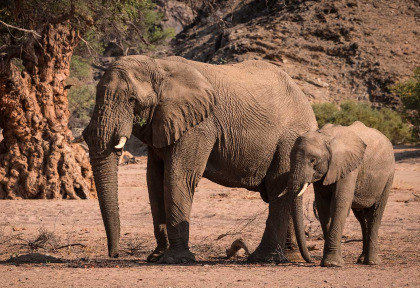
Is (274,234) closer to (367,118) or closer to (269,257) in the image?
(269,257)

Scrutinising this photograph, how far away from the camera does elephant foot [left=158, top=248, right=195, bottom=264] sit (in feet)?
26.9

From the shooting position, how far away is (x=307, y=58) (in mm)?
41031

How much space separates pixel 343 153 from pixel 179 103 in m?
1.88

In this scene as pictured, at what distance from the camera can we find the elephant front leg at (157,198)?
8641 millimetres

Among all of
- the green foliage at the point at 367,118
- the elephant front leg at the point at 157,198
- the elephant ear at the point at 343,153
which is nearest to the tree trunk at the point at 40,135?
the elephant front leg at the point at 157,198

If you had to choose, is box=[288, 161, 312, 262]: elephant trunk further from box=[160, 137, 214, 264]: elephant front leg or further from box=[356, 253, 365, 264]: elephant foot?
box=[160, 137, 214, 264]: elephant front leg

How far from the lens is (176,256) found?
823 cm

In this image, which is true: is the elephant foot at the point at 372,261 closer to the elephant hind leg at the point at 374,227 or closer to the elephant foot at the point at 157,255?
the elephant hind leg at the point at 374,227

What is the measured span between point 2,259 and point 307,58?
33214 millimetres

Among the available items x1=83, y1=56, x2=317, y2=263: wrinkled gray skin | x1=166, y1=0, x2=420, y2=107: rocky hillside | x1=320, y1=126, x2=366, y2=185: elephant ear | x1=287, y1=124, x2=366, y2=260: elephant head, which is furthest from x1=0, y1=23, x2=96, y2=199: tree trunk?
x1=166, y1=0, x2=420, y2=107: rocky hillside

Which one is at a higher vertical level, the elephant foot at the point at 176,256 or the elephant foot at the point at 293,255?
A: the elephant foot at the point at 176,256

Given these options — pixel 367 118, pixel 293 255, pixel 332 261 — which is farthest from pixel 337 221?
pixel 367 118

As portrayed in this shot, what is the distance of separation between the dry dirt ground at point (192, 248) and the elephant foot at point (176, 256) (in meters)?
0.14

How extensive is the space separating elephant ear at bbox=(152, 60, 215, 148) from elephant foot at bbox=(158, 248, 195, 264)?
1156 millimetres
